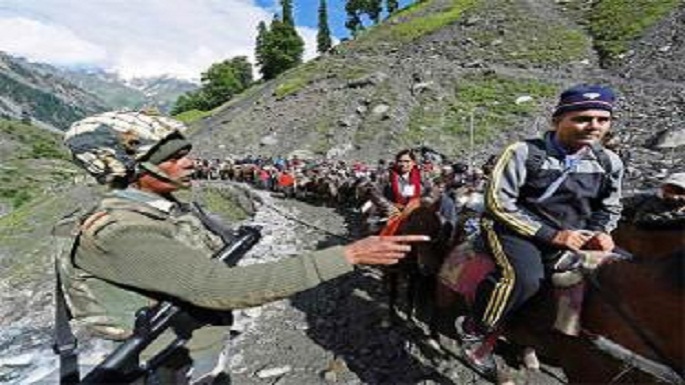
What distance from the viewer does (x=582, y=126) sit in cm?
445

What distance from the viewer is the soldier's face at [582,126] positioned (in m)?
4.41

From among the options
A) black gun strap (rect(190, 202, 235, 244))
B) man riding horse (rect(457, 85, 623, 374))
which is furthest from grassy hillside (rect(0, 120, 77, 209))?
black gun strap (rect(190, 202, 235, 244))

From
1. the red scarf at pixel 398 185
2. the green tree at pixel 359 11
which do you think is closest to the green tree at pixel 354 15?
the green tree at pixel 359 11

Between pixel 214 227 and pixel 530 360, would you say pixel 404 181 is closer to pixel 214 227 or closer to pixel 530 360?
pixel 530 360

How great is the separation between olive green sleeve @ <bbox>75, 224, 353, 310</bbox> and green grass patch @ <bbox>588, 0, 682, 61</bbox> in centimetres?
4248

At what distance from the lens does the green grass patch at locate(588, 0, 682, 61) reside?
138 ft

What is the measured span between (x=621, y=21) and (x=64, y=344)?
5047 cm

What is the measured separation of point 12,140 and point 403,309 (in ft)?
489

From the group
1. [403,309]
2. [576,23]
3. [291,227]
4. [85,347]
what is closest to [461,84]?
[576,23]

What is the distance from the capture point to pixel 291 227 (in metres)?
14.9

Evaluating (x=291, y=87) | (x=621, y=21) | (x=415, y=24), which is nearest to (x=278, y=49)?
(x=415, y=24)

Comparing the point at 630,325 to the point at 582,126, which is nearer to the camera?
the point at 630,325

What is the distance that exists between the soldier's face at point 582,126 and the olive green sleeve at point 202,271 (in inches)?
106

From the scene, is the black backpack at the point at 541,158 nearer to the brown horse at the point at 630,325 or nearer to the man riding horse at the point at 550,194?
the man riding horse at the point at 550,194
